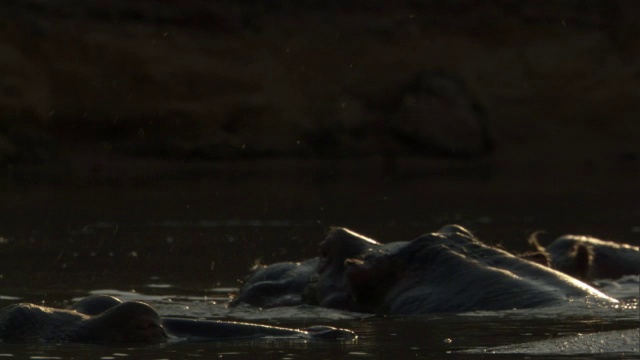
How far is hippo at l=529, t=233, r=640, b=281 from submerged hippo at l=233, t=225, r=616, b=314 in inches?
42.8

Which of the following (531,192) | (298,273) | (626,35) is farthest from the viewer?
(626,35)

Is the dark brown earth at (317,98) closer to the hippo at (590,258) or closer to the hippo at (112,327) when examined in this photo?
the hippo at (590,258)

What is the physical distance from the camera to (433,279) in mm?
8555

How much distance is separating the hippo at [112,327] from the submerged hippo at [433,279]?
1.53 m

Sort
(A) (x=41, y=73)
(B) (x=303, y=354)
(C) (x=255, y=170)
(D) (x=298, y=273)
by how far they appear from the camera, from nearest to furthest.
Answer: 1. (B) (x=303, y=354)
2. (D) (x=298, y=273)
3. (C) (x=255, y=170)
4. (A) (x=41, y=73)

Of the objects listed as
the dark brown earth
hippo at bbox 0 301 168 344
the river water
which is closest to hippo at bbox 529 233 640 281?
the river water

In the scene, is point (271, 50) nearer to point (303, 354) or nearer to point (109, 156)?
point (109, 156)

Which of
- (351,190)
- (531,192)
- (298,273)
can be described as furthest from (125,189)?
(298,273)

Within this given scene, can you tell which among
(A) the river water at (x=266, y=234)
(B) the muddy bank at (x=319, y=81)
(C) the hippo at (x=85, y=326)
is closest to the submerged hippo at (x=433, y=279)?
(A) the river water at (x=266, y=234)

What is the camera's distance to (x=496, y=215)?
17266mm

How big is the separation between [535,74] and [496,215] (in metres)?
18.2

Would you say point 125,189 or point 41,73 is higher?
point 41,73

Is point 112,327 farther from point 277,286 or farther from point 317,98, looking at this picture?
point 317,98

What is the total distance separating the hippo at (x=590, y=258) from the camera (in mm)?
9992
